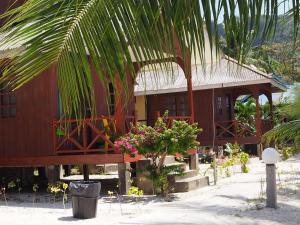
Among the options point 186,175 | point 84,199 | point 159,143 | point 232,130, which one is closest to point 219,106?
point 232,130

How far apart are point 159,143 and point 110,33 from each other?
8789 millimetres

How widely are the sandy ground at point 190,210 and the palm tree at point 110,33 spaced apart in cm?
588

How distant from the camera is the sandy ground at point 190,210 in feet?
26.2

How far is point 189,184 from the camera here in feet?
38.3

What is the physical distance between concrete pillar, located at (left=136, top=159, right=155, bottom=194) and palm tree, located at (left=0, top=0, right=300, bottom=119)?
9.26m

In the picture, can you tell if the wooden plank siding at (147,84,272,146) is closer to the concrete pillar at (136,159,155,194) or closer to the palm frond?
the concrete pillar at (136,159,155,194)

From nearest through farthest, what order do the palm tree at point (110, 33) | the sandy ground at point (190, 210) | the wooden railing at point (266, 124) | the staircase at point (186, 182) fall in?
the palm tree at point (110, 33)
the sandy ground at point (190, 210)
the staircase at point (186, 182)
the wooden railing at point (266, 124)

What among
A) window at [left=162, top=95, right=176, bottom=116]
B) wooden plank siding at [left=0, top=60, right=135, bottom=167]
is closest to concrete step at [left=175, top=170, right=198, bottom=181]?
wooden plank siding at [left=0, top=60, right=135, bottom=167]

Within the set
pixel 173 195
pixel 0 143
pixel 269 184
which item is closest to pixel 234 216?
pixel 269 184

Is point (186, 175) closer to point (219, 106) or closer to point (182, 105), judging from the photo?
point (182, 105)

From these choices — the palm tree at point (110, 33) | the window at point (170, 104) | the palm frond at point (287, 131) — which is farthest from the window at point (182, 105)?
the palm tree at point (110, 33)

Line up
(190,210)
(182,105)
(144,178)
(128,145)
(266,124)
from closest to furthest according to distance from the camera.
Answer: (190,210), (128,145), (144,178), (182,105), (266,124)

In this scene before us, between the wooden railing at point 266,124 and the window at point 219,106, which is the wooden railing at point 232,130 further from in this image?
the wooden railing at point 266,124

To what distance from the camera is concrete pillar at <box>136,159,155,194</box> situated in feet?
37.0
